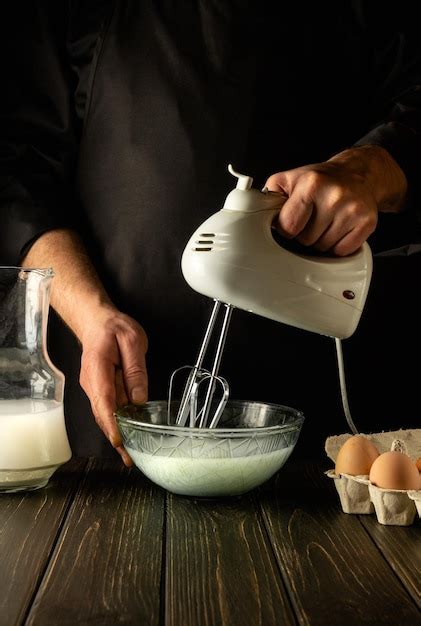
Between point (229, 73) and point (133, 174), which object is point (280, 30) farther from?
point (133, 174)

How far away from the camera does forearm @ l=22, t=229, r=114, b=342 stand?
5.11ft

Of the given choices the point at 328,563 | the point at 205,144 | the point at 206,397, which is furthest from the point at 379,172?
the point at 328,563

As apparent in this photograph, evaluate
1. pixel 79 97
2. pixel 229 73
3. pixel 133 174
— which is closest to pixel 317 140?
pixel 229 73

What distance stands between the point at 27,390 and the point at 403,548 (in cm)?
54

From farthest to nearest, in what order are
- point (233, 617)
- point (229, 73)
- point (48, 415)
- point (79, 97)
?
point (79, 97) < point (229, 73) < point (48, 415) < point (233, 617)

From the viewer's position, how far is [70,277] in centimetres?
164

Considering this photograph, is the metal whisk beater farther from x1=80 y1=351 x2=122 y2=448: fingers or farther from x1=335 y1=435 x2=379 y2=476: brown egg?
x1=335 y1=435 x2=379 y2=476: brown egg

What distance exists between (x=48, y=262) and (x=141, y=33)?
0.48m

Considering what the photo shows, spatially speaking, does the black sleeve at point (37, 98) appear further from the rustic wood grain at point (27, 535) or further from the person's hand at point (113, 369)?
the rustic wood grain at point (27, 535)

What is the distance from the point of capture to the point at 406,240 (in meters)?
1.80

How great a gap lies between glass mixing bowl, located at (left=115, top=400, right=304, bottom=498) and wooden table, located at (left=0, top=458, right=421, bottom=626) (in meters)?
0.03

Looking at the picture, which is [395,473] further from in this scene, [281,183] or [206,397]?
[281,183]

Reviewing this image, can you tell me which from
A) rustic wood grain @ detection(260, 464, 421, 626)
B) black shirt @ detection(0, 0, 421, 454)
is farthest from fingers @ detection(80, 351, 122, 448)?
black shirt @ detection(0, 0, 421, 454)

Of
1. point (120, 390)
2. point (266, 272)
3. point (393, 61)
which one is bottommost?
point (120, 390)
